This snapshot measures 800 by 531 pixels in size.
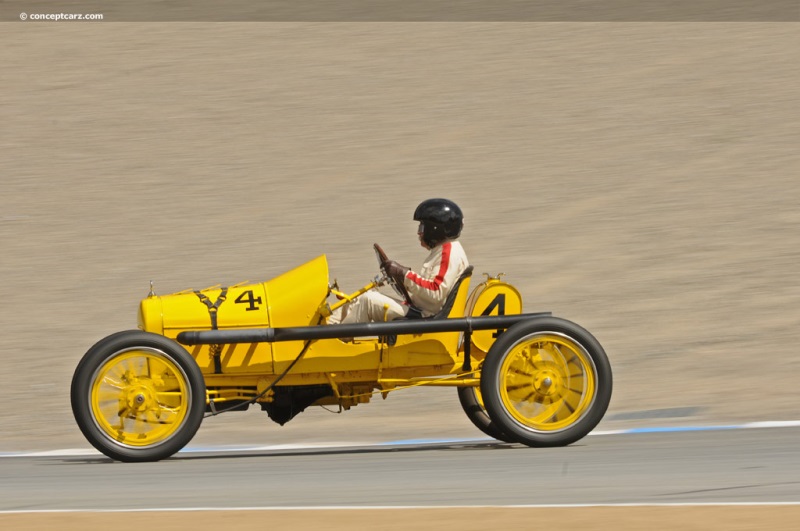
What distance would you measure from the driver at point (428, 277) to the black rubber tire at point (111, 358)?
104 centimetres

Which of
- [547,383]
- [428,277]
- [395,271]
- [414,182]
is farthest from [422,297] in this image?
[414,182]

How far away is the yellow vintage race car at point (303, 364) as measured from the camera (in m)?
9.45

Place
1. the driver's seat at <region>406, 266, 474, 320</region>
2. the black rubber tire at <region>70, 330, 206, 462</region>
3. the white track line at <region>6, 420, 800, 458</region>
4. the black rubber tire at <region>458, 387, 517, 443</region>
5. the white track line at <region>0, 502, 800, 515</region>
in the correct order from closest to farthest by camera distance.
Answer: the white track line at <region>0, 502, 800, 515</region> < the black rubber tire at <region>70, 330, 206, 462</region> < the driver's seat at <region>406, 266, 474, 320</region> < the white track line at <region>6, 420, 800, 458</region> < the black rubber tire at <region>458, 387, 517, 443</region>

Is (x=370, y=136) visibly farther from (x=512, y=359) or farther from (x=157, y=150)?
(x=512, y=359)

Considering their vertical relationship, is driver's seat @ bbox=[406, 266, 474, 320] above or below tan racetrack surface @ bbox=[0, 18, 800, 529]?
below

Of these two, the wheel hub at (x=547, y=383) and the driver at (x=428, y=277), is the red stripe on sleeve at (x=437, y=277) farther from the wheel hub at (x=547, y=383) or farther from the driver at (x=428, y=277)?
the wheel hub at (x=547, y=383)

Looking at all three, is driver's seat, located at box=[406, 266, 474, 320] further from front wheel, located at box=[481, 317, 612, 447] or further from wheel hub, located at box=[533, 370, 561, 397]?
wheel hub, located at box=[533, 370, 561, 397]

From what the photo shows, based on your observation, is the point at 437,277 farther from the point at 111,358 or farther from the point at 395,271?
the point at 111,358

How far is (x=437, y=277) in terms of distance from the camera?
32.3ft

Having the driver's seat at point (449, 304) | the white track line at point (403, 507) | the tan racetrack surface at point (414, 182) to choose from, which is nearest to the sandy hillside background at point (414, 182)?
the tan racetrack surface at point (414, 182)

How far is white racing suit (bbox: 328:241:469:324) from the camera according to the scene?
9.80m

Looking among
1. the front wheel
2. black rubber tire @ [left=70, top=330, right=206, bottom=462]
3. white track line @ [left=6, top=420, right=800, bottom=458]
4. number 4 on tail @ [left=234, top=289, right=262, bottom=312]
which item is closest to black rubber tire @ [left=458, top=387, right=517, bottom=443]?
white track line @ [left=6, top=420, right=800, bottom=458]

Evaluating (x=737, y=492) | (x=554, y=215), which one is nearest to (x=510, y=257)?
(x=554, y=215)

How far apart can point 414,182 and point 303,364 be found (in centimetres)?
1160
